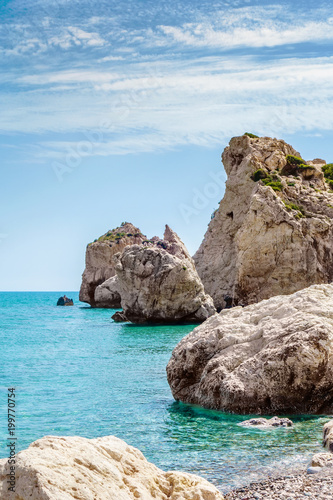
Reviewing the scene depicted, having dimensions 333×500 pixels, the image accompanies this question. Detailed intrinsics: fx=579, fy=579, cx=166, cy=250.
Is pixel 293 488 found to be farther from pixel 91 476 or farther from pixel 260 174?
pixel 260 174

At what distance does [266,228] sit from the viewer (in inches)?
2104

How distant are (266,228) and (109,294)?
40.6 m

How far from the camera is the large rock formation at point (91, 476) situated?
5.92m

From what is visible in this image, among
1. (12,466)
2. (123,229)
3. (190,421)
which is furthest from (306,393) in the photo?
(123,229)

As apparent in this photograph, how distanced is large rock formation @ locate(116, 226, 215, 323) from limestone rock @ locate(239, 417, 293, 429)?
129 feet

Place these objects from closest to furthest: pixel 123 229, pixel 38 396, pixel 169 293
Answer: pixel 38 396 → pixel 169 293 → pixel 123 229

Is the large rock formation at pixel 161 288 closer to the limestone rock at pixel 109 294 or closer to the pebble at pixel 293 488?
the limestone rock at pixel 109 294

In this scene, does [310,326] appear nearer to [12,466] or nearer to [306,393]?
[306,393]

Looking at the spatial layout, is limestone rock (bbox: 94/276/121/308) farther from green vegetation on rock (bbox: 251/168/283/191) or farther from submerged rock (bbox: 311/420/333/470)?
submerged rock (bbox: 311/420/333/470)

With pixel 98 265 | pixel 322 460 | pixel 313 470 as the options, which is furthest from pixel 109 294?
pixel 313 470

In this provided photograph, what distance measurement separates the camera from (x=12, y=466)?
19.8 feet

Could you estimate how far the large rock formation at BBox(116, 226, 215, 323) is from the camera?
53228 mm

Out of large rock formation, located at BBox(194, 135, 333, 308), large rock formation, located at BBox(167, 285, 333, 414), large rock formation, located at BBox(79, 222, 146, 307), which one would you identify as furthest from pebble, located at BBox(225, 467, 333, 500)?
large rock formation, located at BBox(79, 222, 146, 307)

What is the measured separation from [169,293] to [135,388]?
107 ft
